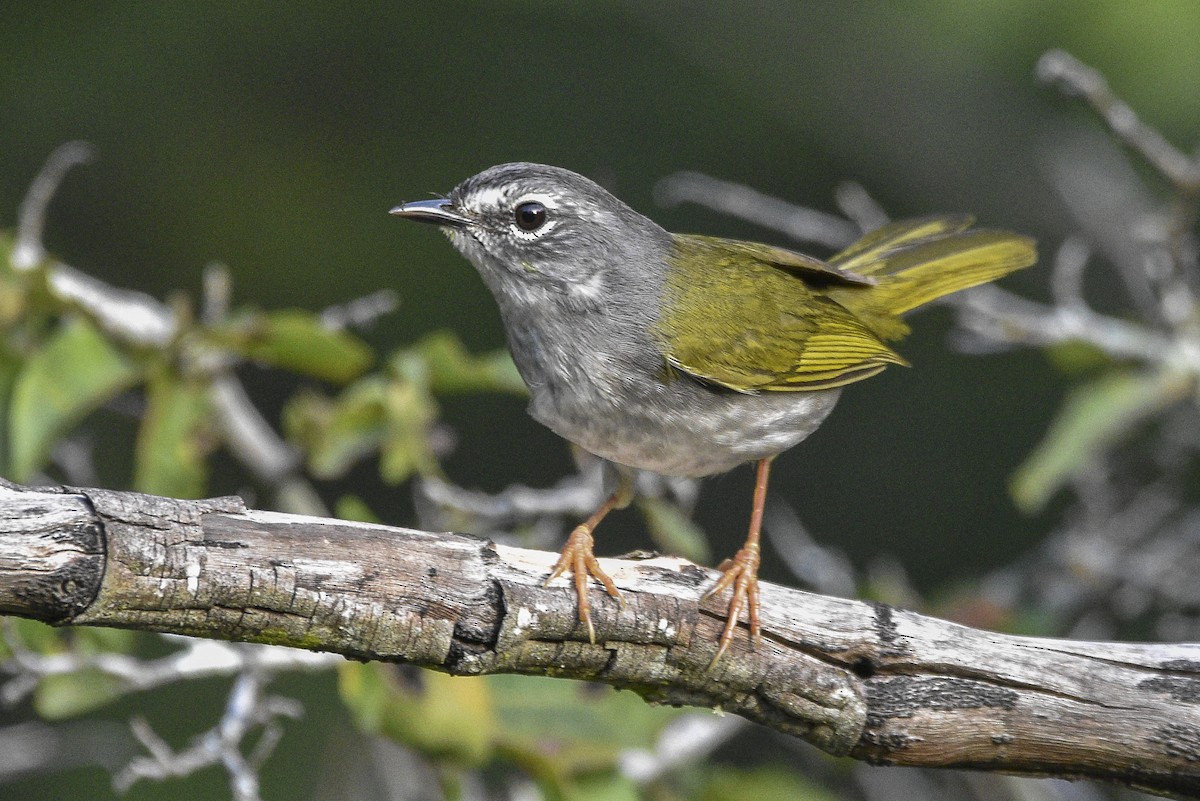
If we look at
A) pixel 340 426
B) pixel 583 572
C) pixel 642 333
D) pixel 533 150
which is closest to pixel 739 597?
pixel 583 572

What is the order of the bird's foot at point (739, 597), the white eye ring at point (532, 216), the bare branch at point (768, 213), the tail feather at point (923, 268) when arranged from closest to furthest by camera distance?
the bird's foot at point (739, 597)
the white eye ring at point (532, 216)
the tail feather at point (923, 268)
the bare branch at point (768, 213)

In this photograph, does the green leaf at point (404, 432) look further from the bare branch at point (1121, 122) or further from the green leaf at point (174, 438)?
the bare branch at point (1121, 122)

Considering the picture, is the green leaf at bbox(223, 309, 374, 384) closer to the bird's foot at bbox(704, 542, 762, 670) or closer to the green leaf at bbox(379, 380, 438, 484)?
the green leaf at bbox(379, 380, 438, 484)

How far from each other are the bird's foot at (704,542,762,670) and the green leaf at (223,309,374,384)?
1.57m

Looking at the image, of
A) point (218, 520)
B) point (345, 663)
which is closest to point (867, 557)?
point (345, 663)

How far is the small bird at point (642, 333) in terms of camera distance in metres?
3.66

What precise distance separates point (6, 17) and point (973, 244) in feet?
16.9

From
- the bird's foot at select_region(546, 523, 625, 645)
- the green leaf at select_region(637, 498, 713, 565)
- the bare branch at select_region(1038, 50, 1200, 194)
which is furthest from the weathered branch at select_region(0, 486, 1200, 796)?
the bare branch at select_region(1038, 50, 1200, 194)

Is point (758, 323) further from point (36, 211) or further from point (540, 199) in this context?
point (36, 211)

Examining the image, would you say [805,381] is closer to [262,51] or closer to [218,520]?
[218,520]

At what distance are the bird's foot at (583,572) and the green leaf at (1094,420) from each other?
1.95 meters

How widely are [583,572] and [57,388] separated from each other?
2014 millimetres

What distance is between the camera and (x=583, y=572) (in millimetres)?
2928

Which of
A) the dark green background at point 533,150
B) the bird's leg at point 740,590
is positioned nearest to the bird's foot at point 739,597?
the bird's leg at point 740,590
